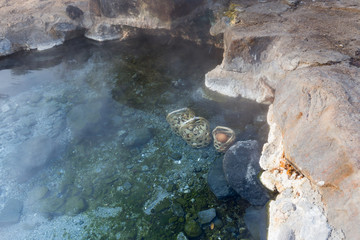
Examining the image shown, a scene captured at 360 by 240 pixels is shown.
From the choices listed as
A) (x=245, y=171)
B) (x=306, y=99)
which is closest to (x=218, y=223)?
(x=245, y=171)

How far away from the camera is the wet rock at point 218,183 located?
3.22 metres

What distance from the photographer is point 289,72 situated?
10.9 feet

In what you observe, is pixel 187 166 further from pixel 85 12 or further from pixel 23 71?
pixel 85 12

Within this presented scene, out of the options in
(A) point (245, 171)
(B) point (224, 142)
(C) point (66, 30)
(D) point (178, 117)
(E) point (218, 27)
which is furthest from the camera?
(C) point (66, 30)

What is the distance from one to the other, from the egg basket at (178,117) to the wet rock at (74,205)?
1.69m

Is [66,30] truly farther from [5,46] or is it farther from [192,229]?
[192,229]

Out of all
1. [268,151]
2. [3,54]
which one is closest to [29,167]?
A: [268,151]

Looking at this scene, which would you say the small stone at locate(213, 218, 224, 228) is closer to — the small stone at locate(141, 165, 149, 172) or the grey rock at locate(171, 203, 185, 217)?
the grey rock at locate(171, 203, 185, 217)

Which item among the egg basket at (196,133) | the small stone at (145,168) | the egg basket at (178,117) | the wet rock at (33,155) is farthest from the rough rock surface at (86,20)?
the small stone at (145,168)

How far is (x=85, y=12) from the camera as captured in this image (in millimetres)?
6984

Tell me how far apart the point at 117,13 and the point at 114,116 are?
3358 mm

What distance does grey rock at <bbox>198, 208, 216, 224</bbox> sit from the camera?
3010mm

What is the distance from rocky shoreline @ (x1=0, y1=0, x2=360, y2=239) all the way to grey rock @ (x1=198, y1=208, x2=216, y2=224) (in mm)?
663

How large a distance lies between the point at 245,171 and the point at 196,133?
0.96 m
